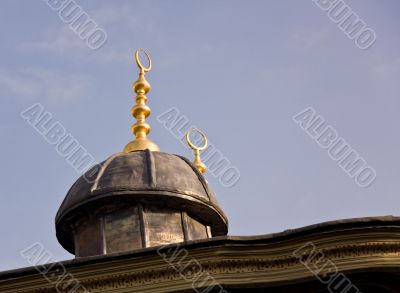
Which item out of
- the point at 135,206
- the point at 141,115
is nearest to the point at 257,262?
the point at 135,206

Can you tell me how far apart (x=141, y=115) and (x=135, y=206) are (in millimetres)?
4038

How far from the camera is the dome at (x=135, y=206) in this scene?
17438 millimetres

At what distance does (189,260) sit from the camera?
12.2 meters

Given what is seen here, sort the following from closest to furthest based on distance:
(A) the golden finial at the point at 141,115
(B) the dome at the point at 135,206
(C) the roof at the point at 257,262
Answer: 1. (C) the roof at the point at 257,262
2. (B) the dome at the point at 135,206
3. (A) the golden finial at the point at 141,115

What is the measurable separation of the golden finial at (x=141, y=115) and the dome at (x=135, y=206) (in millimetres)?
993

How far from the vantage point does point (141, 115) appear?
21266 millimetres

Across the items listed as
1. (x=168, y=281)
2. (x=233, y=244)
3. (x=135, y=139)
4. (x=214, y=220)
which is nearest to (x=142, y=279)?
(x=168, y=281)

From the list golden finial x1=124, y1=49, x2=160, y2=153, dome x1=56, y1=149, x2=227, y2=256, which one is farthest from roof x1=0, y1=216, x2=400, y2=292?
golden finial x1=124, y1=49, x2=160, y2=153

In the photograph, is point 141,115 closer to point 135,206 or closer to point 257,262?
point 135,206

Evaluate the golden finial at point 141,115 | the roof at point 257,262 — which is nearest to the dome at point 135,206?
the golden finial at point 141,115

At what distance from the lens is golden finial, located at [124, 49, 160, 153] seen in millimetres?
20000

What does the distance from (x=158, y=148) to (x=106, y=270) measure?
26.4ft

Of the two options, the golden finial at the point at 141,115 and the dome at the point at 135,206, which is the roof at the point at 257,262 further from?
the golden finial at the point at 141,115

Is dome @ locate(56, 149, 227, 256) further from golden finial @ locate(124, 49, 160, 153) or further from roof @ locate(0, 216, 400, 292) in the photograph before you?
roof @ locate(0, 216, 400, 292)
